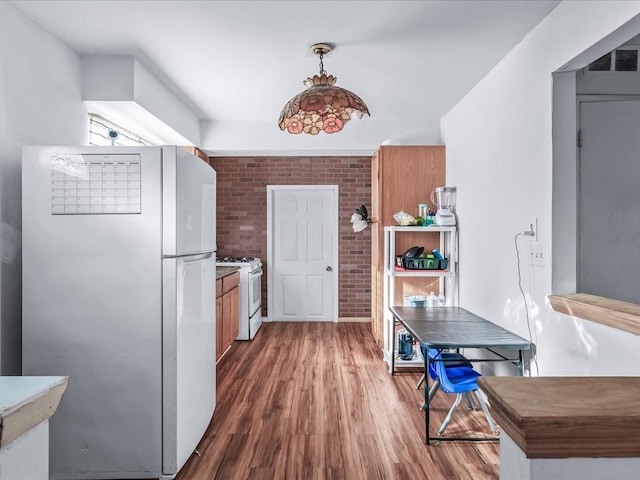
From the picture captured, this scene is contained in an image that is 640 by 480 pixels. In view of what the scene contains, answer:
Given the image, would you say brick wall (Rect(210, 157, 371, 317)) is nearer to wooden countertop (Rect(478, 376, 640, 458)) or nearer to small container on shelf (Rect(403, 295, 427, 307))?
small container on shelf (Rect(403, 295, 427, 307))

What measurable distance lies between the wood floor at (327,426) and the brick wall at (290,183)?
1602 mm

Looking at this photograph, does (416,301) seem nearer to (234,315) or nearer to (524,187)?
(524,187)

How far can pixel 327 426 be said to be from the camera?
270 centimetres

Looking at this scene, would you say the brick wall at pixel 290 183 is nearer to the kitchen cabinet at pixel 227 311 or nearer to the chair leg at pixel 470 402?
the kitchen cabinet at pixel 227 311

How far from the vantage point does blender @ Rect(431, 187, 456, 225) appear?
12.9 feet

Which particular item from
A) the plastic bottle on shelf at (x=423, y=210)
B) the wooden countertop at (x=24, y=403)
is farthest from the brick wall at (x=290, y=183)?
the wooden countertop at (x=24, y=403)

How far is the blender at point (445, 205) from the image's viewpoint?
12.9ft

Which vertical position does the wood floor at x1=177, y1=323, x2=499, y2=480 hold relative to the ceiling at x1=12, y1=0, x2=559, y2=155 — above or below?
below

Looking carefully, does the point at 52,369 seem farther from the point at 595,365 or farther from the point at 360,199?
the point at 360,199

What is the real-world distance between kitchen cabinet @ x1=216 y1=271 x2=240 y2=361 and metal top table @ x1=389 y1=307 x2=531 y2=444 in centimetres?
159

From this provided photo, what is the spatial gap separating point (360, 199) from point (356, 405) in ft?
10.5

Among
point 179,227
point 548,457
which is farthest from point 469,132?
point 548,457

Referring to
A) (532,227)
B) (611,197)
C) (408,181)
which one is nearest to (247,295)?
(408,181)

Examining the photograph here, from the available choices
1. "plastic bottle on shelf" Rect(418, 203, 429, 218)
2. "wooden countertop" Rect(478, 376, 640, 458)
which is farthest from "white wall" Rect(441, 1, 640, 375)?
"wooden countertop" Rect(478, 376, 640, 458)
